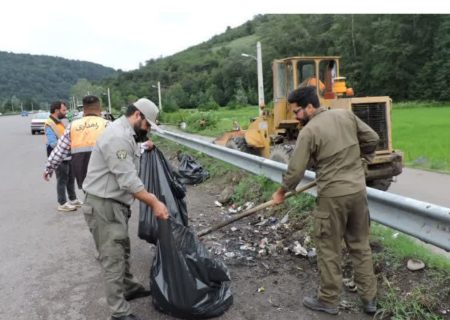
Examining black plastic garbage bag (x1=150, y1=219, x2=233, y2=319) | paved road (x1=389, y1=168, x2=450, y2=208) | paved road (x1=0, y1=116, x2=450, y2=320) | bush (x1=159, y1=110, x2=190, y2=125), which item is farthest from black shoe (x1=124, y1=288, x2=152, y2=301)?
bush (x1=159, y1=110, x2=190, y2=125)

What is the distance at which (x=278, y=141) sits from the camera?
10656mm

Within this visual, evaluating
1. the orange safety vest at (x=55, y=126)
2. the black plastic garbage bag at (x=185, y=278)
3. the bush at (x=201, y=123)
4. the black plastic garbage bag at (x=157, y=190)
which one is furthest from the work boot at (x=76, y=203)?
the bush at (x=201, y=123)

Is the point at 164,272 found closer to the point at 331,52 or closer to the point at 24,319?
the point at 24,319

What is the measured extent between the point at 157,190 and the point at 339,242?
5.72ft

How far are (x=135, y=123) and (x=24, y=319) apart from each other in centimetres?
181

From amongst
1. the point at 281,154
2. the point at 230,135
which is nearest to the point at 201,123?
the point at 230,135

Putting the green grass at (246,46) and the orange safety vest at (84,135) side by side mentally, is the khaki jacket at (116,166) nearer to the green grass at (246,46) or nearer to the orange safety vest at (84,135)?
the orange safety vest at (84,135)

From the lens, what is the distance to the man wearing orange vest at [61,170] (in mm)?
7603

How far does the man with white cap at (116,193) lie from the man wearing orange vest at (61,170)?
4.10 m

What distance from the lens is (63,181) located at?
7656 millimetres

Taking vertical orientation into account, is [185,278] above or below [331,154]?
below

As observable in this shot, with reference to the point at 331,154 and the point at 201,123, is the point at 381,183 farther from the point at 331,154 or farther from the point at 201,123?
the point at 201,123

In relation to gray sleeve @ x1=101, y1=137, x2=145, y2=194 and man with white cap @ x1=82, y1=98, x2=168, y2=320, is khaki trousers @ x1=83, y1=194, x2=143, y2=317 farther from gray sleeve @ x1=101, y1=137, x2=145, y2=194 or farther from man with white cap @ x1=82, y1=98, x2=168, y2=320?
gray sleeve @ x1=101, y1=137, x2=145, y2=194

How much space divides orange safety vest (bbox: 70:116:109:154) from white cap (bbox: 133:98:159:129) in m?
2.55
